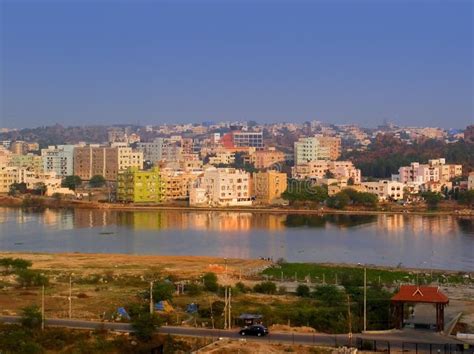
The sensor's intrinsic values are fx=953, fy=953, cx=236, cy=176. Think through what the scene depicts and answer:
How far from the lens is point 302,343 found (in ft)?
22.4

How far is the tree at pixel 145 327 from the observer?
22.9 ft

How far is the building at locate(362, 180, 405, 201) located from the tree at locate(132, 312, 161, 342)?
20067mm

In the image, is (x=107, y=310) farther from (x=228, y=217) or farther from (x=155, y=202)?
(x=155, y=202)

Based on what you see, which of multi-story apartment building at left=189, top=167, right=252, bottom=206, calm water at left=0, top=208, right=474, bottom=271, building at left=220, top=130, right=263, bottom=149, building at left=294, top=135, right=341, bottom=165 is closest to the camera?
calm water at left=0, top=208, right=474, bottom=271

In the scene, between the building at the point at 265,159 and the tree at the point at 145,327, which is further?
the building at the point at 265,159

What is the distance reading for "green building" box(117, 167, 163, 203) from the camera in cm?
2761

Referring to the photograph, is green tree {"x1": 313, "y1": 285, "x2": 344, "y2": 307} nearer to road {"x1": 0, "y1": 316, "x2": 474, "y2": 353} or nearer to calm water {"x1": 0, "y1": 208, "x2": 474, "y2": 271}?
road {"x1": 0, "y1": 316, "x2": 474, "y2": 353}

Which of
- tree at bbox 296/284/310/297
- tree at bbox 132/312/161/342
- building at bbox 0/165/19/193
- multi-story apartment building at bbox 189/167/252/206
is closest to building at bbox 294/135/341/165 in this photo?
multi-story apartment building at bbox 189/167/252/206

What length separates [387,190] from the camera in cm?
2691

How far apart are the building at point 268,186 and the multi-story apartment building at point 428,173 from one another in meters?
4.07

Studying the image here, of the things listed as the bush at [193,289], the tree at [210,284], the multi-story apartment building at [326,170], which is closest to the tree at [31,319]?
the bush at [193,289]

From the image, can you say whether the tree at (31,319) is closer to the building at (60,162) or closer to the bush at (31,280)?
the bush at (31,280)

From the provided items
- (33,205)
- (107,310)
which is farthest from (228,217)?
(107,310)

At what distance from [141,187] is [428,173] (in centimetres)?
872
